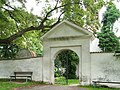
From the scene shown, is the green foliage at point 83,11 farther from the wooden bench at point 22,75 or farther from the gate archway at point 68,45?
the wooden bench at point 22,75

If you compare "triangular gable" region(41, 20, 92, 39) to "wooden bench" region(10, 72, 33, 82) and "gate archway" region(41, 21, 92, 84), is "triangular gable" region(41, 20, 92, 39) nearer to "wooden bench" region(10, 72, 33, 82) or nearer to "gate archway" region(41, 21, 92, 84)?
"gate archway" region(41, 21, 92, 84)

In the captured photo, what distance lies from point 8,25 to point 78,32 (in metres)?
8.45

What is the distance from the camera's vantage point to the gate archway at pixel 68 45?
1798cm

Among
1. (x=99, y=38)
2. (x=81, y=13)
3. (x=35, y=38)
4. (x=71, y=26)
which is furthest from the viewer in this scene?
(x=99, y=38)

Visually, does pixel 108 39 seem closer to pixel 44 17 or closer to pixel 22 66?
pixel 44 17

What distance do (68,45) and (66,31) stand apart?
1.18 metres

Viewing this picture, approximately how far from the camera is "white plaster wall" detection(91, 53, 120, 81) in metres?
16.9

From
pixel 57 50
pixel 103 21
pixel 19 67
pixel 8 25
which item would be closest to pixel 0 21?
pixel 8 25

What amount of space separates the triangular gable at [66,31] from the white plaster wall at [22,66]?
2.44 meters

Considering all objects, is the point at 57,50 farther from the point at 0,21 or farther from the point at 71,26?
the point at 0,21

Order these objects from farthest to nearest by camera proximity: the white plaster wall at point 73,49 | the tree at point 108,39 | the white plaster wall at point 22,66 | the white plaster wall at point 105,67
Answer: the tree at point 108,39, the white plaster wall at point 22,66, the white plaster wall at point 73,49, the white plaster wall at point 105,67

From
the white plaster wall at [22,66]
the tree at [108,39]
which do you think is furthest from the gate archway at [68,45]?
the tree at [108,39]

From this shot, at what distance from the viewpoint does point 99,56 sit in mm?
17453

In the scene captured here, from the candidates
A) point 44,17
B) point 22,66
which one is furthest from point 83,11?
point 22,66
